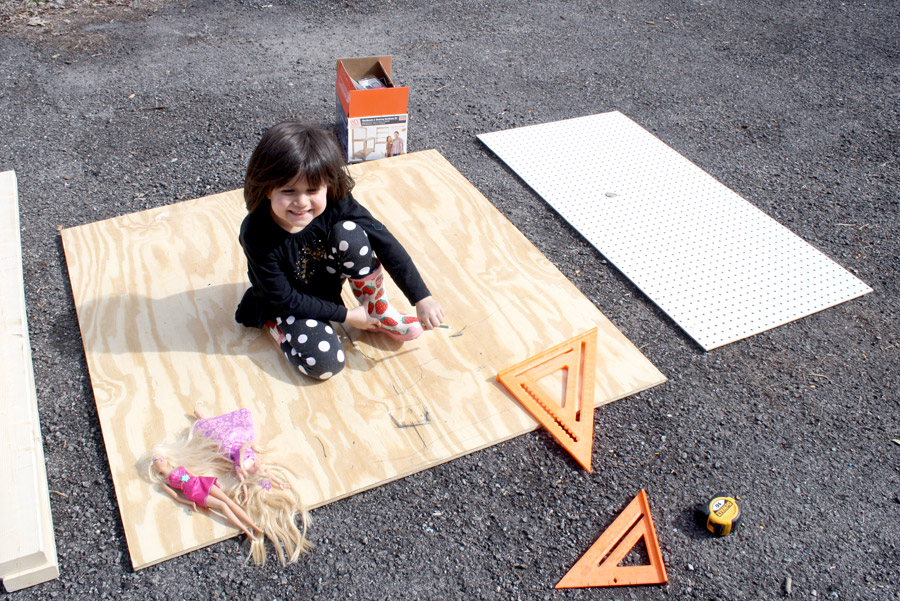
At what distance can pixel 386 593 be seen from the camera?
82.6 inches

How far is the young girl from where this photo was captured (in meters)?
2.20

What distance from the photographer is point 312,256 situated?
2541mm

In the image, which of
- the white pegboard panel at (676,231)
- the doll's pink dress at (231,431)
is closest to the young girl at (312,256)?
the doll's pink dress at (231,431)

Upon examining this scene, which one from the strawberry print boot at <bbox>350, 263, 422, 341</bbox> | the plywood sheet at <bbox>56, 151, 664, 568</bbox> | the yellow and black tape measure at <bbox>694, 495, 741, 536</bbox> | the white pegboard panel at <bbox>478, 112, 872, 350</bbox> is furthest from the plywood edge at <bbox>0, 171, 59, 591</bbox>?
the white pegboard panel at <bbox>478, 112, 872, 350</bbox>

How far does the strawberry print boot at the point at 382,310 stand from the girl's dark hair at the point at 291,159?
50 cm

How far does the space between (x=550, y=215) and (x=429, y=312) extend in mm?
1396

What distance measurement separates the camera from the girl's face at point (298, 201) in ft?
7.29

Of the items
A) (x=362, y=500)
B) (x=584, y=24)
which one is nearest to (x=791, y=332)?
(x=362, y=500)

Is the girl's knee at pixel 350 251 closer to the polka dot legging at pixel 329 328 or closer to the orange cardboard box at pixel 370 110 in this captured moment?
the polka dot legging at pixel 329 328

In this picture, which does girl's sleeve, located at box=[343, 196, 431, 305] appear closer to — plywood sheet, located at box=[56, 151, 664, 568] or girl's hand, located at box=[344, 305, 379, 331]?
girl's hand, located at box=[344, 305, 379, 331]

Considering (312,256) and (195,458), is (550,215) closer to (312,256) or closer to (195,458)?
(312,256)

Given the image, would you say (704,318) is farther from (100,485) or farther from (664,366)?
(100,485)

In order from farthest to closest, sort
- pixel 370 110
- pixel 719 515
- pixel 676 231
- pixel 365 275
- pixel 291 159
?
pixel 370 110, pixel 676 231, pixel 365 275, pixel 719 515, pixel 291 159

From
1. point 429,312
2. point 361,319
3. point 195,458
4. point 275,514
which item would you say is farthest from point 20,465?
point 429,312
